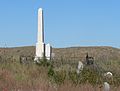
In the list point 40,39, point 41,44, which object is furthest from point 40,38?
point 41,44

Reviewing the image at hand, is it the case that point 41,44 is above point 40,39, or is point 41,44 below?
below

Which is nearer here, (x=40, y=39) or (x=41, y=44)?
(x=41, y=44)

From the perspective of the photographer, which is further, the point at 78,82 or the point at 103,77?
the point at 103,77

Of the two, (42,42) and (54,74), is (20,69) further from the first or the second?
(42,42)

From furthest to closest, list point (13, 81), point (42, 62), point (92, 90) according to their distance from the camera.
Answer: point (42, 62) < point (13, 81) < point (92, 90)

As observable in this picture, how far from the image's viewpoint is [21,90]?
1080cm

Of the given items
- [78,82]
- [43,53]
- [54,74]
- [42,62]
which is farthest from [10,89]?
[43,53]

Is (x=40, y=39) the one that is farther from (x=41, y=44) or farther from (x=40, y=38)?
(x=41, y=44)

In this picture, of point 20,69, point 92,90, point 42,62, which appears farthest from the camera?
point 42,62

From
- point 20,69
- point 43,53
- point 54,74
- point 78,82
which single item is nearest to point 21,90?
point 78,82

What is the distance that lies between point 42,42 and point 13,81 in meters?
12.1

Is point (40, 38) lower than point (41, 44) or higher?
higher

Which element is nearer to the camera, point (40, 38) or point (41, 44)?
point (41, 44)

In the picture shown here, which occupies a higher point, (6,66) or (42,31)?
(42,31)
